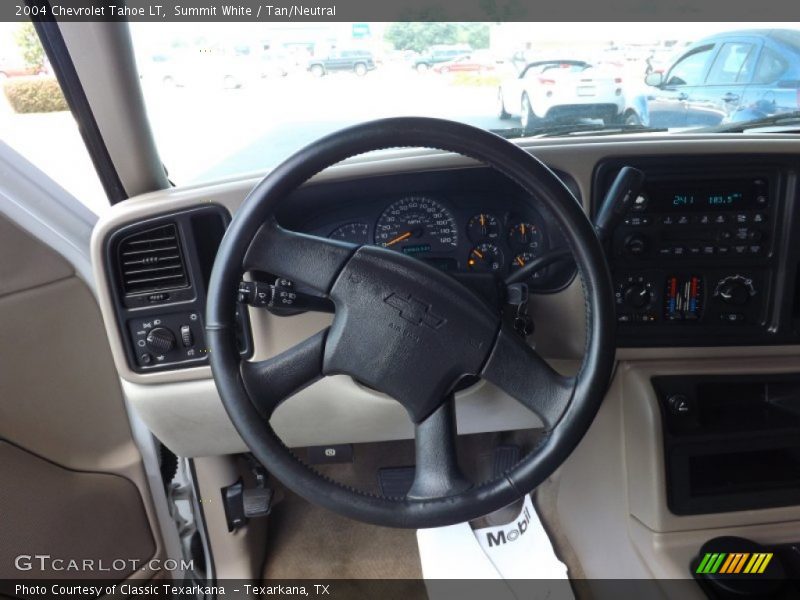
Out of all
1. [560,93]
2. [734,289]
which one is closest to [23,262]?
[560,93]

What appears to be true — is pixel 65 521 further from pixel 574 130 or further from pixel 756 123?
pixel 756 123

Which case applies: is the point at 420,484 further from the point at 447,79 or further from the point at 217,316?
the point at 447,79

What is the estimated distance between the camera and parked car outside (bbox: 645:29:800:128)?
1.44 m

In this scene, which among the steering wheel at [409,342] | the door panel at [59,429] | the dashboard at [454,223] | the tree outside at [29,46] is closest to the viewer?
the steering wheel at [409,342]

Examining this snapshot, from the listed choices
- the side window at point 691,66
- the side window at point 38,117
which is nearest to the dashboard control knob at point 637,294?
the side window at point 691,66

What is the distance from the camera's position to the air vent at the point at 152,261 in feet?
4.31

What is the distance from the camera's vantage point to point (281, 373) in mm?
1044

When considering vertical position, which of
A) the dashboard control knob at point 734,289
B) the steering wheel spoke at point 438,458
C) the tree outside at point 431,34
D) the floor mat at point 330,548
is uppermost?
the tree outside at point 431,34

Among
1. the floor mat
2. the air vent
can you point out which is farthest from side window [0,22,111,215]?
the floor mat

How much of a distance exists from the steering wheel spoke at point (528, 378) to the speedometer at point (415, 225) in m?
0.40

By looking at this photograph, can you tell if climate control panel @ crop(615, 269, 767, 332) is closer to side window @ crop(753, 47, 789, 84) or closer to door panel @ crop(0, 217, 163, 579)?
side window @ crop(753, 47, 789, 84)

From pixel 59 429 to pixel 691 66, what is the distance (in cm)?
181

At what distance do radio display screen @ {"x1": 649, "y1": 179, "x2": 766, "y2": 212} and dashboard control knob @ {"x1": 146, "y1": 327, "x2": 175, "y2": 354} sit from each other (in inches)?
43.5

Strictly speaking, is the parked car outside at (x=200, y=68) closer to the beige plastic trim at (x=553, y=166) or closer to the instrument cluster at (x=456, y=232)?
the beige plastic trim at (x=553, y=166)
